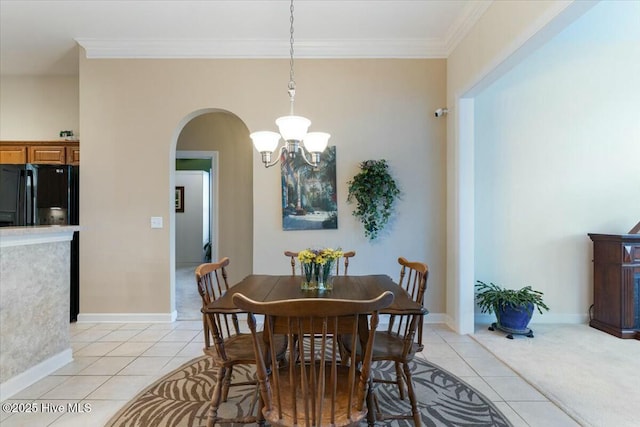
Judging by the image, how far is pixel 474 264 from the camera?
143 inches

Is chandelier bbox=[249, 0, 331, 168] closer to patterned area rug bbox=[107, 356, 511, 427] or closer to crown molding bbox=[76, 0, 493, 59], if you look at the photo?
patterned area rug bbox=[107, 356, 511, 427]

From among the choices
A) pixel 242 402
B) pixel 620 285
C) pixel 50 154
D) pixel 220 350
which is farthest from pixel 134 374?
pixel 620 285

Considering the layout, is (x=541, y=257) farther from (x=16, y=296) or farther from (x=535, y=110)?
(x=16, y=296)

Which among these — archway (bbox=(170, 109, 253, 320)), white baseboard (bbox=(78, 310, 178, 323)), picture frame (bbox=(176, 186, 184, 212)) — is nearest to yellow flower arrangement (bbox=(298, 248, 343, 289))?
white baseboard (bbox=(78, 310, 178, 323))

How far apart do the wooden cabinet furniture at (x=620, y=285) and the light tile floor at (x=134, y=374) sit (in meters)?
1.50

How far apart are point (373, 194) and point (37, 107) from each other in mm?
4792

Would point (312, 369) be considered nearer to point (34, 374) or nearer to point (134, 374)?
point (134, 374)

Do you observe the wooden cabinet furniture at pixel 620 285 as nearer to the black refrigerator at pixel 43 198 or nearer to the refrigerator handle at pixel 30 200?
the black refrigerator at pixel 43 198

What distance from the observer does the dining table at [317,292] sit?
1.67 meters

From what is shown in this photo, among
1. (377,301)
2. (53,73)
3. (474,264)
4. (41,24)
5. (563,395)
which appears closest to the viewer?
(377,301)

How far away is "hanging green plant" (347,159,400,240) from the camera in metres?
3.53

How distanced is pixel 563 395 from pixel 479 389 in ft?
1.73

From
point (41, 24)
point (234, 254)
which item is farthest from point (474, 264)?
point (41, 24)

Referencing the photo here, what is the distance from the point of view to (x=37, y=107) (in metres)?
4.57
